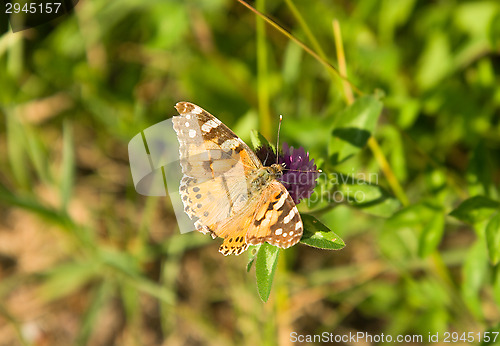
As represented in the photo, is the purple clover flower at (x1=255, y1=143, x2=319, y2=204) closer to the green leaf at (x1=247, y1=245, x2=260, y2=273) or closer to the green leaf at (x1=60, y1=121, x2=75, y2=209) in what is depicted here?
the green leaf at (x1=247, y1=245, x2=260, y2=273)

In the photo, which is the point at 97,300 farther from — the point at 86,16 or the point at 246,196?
the point at 86,16

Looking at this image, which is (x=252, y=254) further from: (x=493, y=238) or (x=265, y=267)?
(x=493, y=238)

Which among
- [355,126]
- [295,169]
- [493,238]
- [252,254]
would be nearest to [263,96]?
[355,126]

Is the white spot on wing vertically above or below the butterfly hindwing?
above

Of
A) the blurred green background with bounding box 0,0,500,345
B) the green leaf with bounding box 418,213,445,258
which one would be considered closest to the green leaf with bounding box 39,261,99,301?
the blurred green background with bounding box 0,0,500,345

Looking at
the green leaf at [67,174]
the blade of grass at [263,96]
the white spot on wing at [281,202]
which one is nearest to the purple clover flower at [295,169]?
the white spot on wing at [281,202]

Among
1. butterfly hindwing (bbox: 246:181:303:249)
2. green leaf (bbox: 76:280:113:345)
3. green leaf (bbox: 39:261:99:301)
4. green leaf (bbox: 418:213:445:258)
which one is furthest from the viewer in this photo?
green leaf (bbox: 39:261:99:301)
